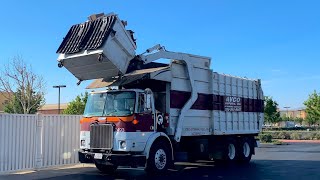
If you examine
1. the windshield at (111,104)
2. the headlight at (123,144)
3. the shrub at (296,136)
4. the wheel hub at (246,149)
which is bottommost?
the shrub at (296,136)

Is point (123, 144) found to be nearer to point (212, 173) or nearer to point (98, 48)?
point (98, 48)

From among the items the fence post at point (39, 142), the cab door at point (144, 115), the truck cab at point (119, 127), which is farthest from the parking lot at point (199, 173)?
the cab door at point (144, 115)

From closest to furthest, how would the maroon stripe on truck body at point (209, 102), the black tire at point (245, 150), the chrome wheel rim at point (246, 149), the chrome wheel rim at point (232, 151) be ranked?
the maroon stripe on truck body at point (209, 102) → the chrome wheel rim at point (232, 151) → the black tire at point (245, 150) → the chrome wheel rim at point (246, 149)

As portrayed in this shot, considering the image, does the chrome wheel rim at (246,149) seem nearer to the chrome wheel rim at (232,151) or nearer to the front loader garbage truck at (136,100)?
the chrome wheel rim at (232,151)

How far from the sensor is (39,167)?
48.4ft

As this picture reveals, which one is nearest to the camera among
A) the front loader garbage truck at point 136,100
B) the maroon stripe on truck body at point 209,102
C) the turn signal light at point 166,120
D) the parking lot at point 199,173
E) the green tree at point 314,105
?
the front loader garbage truck at point 136,100

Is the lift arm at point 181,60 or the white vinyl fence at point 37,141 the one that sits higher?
the lift arm at point 181,60

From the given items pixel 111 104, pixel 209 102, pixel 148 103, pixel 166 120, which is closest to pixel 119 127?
pixel 111 104

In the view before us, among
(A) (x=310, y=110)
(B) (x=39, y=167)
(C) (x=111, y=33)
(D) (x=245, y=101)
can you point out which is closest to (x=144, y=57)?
(C) (x=111, y=33)

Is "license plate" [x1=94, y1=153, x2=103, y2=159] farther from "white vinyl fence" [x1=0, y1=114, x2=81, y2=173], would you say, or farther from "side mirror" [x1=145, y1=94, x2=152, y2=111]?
"white vinyl fence" [x1=0, y1=114, x2=81, y2=173]

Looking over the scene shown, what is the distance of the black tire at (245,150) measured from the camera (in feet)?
58.9

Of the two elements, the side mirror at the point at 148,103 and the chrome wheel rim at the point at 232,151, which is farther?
the chrome wheel rim at the point at 232,151

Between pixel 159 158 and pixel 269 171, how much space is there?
4162mm

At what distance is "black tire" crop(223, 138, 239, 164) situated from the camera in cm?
1705
